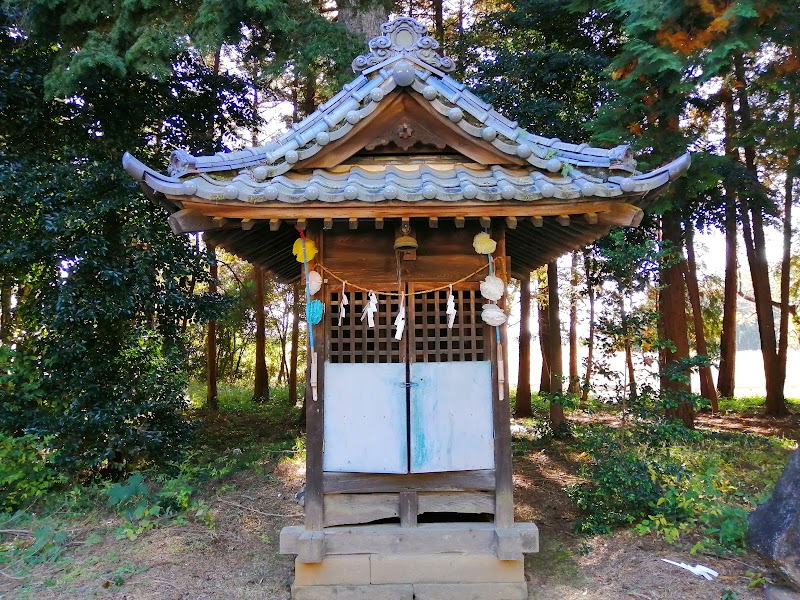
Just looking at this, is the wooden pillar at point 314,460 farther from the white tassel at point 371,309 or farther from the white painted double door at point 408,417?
the white tassel at point 371,309

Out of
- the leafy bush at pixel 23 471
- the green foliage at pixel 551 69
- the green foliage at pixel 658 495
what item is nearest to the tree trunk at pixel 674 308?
the green foliage at pixel 551 69

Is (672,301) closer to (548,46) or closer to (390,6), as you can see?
(548,46)

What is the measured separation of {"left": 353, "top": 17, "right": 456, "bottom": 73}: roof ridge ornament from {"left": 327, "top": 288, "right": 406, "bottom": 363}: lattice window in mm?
2512

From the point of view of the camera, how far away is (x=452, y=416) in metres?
4.94

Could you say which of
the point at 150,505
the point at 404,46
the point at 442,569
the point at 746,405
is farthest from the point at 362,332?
the point at 746,405

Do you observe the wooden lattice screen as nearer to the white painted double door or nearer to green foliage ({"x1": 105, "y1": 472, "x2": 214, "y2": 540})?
the white painted double door

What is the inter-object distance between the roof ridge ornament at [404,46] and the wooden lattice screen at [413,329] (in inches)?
97.5

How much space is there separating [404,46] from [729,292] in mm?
14360

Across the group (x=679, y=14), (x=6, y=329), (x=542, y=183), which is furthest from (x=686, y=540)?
(x=6, y=329)

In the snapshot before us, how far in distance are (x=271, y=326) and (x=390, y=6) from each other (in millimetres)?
15616

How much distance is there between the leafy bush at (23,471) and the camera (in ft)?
25.5

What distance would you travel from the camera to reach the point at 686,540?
19.4 ft

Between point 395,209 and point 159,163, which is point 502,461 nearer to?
point 395,209

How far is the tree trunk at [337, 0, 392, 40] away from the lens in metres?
10.3
